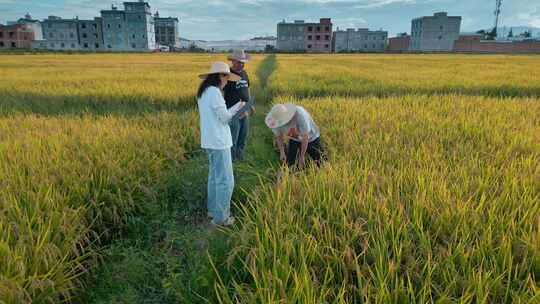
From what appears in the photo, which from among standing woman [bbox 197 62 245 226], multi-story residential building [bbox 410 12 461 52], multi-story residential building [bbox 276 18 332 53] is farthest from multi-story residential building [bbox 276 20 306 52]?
standing woman [bbox 197 62 245 226]

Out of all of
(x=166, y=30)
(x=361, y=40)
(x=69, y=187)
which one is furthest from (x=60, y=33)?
(x=69, y=187)

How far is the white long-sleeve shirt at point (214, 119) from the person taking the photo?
9.43 feet

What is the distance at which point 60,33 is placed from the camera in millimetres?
60781

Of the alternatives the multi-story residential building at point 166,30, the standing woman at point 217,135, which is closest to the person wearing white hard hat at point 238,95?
the standing woman at point 217,135

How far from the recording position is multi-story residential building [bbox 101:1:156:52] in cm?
5706

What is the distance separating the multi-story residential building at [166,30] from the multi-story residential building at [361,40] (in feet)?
129

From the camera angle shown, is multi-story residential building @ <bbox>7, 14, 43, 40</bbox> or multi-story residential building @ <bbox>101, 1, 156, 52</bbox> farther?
multi-story residential building @ <bbox>7, 14, 43, 40</bbox>

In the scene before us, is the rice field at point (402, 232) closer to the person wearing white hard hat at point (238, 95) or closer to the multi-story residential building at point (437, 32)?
the person wearing white hard hat at point (238, 95)

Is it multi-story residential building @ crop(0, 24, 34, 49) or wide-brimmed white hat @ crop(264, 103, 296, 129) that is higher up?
multi-story residential building @ crop(0, 24, 34, 49)

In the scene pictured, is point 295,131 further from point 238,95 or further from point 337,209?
point 238,95

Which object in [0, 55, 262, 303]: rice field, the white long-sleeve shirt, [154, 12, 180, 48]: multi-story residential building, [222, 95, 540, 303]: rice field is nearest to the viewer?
[222, 95, 540, 303]: rice field

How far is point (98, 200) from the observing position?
2.87 meters

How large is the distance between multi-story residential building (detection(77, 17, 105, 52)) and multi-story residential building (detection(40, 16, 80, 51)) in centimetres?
87

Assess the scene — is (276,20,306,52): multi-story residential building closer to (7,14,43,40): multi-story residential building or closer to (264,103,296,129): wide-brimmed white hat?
(7,14,43,40): multi-story residential building
